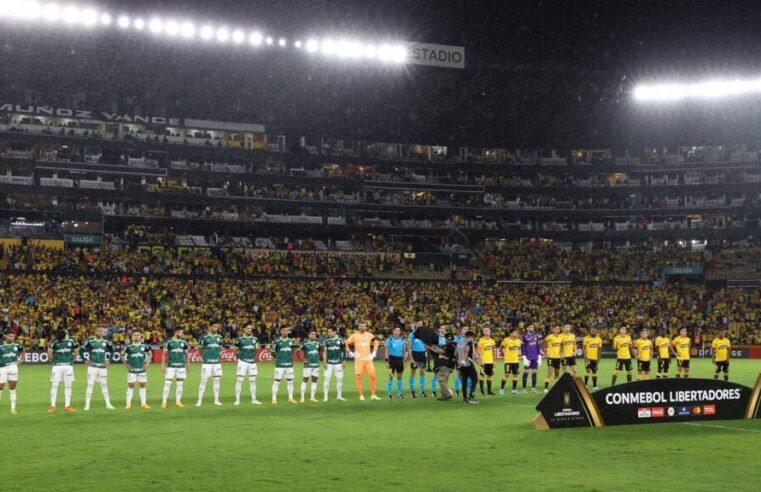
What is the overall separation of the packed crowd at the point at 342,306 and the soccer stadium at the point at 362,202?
0.27 m

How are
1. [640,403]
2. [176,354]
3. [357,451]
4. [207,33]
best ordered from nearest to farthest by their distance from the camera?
[357,451] < [640,403] < [176,354] < [207,33]

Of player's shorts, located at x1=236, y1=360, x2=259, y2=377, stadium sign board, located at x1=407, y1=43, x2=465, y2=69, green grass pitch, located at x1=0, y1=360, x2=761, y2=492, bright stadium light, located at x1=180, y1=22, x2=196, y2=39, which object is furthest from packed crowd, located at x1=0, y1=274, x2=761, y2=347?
green grass pitch, located at x1=0, y1=360, x2=761, y2=492

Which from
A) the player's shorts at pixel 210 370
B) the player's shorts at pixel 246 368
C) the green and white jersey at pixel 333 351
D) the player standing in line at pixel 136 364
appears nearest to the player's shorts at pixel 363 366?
the green and white jersey at pixel 333 351

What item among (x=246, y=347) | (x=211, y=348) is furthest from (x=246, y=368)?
(x=211, y=348)

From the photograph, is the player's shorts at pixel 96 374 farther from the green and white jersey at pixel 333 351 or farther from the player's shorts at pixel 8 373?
the green and white jersey at pixel 333 351

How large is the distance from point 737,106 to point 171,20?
Answer: 53.6 metres

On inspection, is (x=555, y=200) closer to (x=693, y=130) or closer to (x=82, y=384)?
(x=693, y=130)

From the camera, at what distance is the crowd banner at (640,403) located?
57.8 feet

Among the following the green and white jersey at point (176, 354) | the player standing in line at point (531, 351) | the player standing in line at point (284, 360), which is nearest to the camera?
the green and white jersey at point (176, 354)

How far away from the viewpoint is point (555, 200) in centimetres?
7888

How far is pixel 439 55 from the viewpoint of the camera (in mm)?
64688

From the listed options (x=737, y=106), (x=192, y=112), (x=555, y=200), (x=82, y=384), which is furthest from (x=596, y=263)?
(x=82, y=384)

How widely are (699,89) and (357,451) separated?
67177 millimetres

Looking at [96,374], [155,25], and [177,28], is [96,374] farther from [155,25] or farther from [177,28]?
[177,28]
